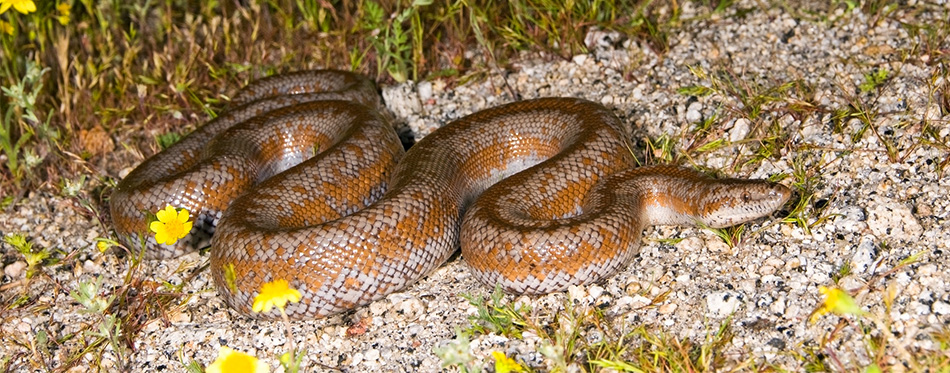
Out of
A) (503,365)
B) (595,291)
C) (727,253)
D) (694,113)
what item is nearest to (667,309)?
(595,291)

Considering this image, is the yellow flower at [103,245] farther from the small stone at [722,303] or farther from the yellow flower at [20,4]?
the small stone at [722,303]

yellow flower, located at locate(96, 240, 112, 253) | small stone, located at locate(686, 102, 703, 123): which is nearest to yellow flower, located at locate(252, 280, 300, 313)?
yellow flower, located at locate(96, 240, 112, 253)

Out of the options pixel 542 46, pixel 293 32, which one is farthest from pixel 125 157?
pixel 542 46

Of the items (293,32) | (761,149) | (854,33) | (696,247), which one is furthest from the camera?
(293,32)

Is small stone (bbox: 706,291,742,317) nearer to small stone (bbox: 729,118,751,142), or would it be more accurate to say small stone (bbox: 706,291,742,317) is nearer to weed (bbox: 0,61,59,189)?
small stone (bbox: 729,118,751,142)

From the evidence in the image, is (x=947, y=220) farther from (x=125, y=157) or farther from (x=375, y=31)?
(x=125, y=157)

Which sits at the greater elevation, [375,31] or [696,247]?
[375,31]
